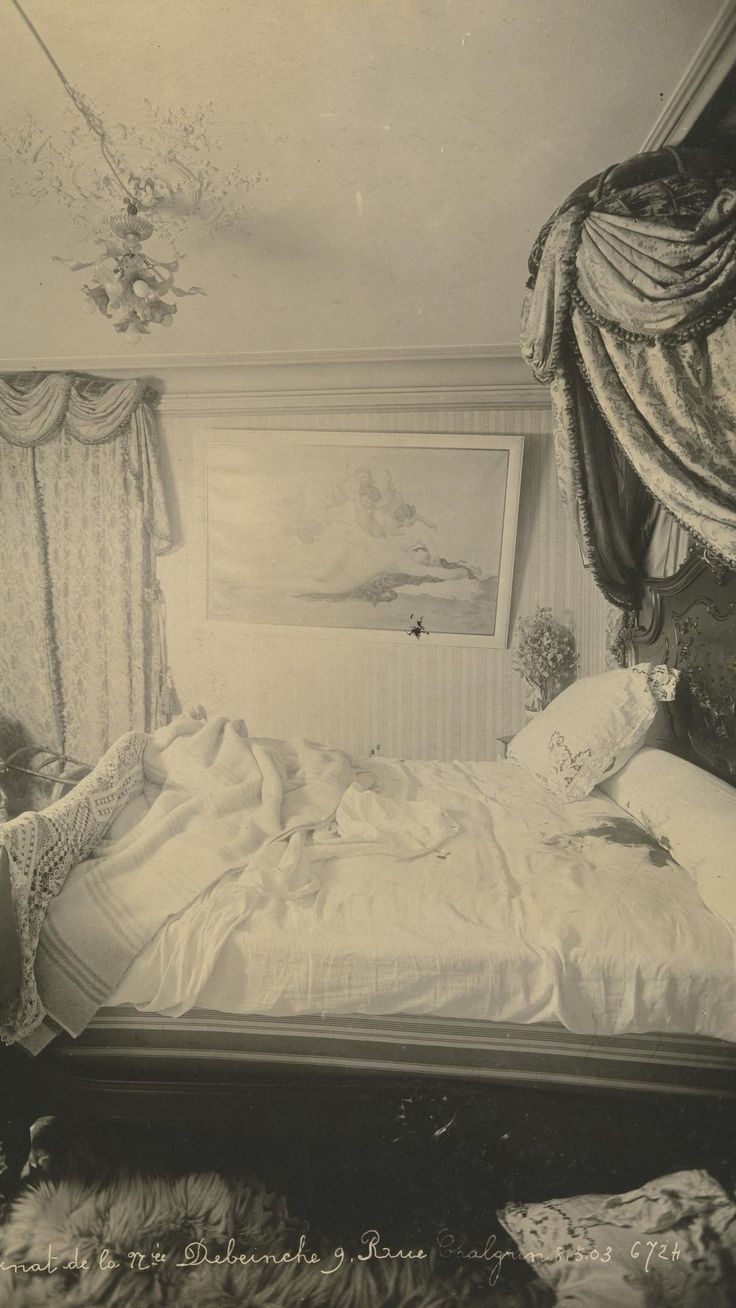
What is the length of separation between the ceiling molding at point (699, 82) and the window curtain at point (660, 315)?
0.28 m

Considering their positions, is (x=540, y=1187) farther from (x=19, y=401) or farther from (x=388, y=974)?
(x=19, y=401)

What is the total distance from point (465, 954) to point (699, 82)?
179 cm

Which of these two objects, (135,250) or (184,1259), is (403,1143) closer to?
(184,1259)

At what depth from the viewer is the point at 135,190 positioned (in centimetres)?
145

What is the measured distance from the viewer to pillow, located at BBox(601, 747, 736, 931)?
1.28 m

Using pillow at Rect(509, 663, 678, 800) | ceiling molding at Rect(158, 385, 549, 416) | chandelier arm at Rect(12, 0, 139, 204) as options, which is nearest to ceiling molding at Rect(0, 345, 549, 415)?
ceiling molding at Rect(158, 385, 549, 416)

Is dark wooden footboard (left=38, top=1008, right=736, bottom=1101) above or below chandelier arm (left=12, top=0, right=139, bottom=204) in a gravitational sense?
below

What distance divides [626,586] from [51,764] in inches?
73.6

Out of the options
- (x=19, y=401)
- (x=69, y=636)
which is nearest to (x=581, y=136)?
(x=19, y=401)

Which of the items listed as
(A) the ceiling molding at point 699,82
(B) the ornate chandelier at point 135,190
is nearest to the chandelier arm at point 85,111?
(B) the ornate chandelier at point 135,190

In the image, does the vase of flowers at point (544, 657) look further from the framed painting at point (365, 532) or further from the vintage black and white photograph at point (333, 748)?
the vintage black and white photograph at point (333, 748)

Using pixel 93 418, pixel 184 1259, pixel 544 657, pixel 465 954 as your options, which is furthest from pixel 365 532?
A: pixel 184 1259

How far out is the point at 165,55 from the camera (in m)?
1.22

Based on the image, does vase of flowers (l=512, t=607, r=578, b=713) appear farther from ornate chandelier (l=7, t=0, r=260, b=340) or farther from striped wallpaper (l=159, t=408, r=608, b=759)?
ornate chandelier (l=7, t=0, r=260, b=340)
